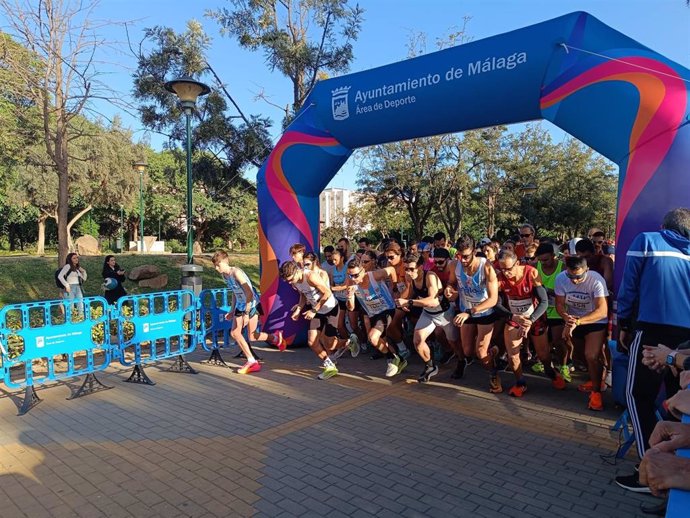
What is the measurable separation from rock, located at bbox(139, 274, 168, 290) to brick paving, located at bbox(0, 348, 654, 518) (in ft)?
30.4

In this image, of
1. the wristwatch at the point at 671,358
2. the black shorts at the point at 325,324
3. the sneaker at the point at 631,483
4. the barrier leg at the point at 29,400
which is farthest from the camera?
the black shorts at the point at 325,324

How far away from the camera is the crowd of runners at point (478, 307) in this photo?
17.3ft

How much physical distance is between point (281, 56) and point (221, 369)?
28.3ft

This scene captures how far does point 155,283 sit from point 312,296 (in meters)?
10.2

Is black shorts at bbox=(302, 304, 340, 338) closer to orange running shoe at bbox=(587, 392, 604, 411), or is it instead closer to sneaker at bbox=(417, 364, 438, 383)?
sneaker at bbox=(417, 364, 438, 383)

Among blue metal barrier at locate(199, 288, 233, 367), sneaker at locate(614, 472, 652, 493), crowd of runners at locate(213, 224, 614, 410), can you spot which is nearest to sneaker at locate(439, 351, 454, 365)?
crowd of runners at locate(213, 224, 614, 410)

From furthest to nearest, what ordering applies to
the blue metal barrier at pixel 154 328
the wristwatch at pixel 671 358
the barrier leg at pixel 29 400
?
the blue metal barrier at pixel 154 328 < the barrier leg at pixel 29 400 < the wristwatch at pixel 671 358

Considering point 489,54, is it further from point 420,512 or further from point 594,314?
point 420,512

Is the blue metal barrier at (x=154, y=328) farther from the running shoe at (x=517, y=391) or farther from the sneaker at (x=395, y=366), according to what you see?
the running shoe at (x=517, y=391)

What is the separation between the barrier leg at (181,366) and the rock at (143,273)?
915 cm

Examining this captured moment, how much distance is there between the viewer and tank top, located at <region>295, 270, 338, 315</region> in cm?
670

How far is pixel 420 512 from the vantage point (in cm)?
331

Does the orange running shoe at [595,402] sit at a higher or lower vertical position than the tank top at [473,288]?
lower

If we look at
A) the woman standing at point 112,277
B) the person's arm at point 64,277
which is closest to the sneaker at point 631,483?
the woman standing at point 112,277
